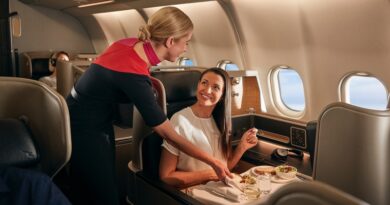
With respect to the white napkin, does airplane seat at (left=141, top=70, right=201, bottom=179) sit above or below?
above

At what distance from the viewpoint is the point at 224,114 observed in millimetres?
2447

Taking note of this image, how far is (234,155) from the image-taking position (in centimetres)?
248

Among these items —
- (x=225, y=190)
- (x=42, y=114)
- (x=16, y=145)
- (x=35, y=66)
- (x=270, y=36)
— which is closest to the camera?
(x=16, y=145)

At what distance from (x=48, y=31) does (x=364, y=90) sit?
9.05m

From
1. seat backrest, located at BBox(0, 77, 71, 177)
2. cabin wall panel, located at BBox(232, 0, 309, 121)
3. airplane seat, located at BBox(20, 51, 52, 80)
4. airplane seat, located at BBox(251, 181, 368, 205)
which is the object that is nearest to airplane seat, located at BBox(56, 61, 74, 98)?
cabin wall panel, located at BBox(232, 0, 309, 121)

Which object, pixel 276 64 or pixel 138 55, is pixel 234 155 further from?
pixel 276 64

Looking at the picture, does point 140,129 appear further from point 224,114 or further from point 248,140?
point 248,140

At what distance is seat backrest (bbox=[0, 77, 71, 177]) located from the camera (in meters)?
1.62

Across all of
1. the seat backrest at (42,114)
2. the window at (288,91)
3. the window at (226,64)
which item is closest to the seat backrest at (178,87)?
the seat backrest at (42,114)

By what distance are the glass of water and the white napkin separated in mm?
143

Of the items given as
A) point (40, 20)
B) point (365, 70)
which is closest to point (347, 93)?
point (365, 70)

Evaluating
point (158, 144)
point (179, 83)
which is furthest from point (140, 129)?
point (179, 83)

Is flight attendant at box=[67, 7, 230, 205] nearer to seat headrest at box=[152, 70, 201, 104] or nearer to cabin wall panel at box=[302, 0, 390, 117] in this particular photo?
seat headrest at box=[152, 70, 201, 104]

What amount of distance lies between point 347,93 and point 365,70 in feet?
1.44
